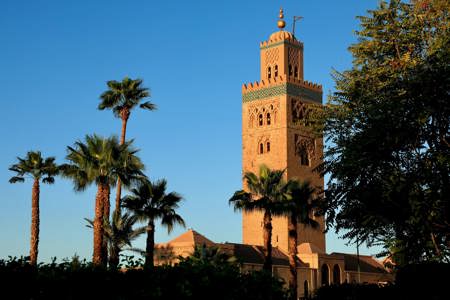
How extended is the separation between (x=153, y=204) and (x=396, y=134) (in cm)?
1313

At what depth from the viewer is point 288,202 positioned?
36594 millimetres

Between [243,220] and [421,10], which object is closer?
[421,10]

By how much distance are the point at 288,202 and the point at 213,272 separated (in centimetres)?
2159

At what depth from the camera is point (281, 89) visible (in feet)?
209

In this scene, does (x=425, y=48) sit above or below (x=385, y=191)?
above

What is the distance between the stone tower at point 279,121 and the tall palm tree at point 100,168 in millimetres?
30672

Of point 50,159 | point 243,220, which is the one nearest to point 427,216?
point 50,159

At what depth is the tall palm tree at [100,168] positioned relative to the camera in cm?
3102

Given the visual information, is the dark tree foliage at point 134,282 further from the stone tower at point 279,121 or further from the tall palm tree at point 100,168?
the stone tower at point 279,121

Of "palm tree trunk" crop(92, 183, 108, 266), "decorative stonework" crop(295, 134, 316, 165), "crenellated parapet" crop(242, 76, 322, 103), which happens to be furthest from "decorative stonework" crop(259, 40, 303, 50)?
"palm tree trunk" crop(92, 183, 108, 266)

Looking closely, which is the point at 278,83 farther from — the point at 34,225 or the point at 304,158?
the point at 34,225

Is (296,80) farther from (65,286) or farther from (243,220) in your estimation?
(65,286)

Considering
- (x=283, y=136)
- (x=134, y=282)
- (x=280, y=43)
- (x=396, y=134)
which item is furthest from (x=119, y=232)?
(x=280, y=43)

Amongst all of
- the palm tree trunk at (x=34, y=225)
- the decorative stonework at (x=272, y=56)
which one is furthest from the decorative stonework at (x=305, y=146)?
the palm tree trunk at (x=34, y=225)
